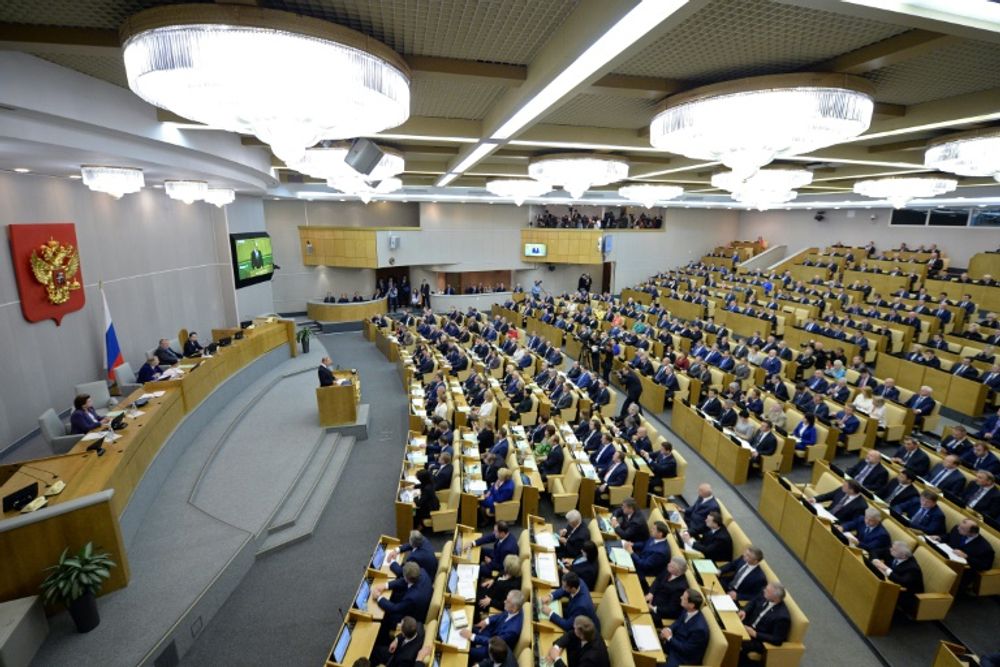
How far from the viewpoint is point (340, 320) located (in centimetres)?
1931

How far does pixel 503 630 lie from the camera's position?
4434mm

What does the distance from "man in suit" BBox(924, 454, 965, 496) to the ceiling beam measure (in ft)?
18.5

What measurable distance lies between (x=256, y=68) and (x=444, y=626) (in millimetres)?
4493

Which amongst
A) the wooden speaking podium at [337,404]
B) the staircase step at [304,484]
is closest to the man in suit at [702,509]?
the staircase step at [304,484]

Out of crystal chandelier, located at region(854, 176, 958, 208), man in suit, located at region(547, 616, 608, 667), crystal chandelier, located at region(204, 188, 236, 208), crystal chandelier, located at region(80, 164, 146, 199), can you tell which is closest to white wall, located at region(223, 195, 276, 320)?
crystal chandelier, located at region(204, 188, 236, 208)

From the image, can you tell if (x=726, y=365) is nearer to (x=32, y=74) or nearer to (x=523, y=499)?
(x=523, y=499)

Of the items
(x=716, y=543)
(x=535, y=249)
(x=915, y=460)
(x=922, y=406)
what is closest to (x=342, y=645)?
Result: (x=716, y=543)

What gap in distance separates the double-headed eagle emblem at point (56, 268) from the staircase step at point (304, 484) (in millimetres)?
4870

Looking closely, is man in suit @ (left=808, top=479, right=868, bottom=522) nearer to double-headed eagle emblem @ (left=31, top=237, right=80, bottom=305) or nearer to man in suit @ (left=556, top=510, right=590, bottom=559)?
man in suit @ (left=556, top=510, right=590, bottom=559)

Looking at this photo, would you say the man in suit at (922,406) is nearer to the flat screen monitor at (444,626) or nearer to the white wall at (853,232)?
the flat screen monitor at (444,626)

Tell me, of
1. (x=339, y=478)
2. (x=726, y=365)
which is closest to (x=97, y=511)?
(x=339, y=478)

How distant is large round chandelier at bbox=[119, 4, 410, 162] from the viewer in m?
2.14

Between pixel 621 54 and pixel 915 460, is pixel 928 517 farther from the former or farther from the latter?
pixel 621 54

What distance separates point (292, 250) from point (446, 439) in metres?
15.0
